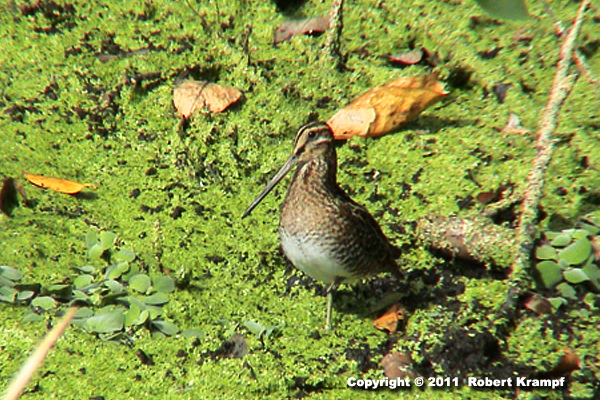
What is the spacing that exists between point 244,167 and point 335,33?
1043 mm

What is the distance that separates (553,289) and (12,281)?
2.26 metres

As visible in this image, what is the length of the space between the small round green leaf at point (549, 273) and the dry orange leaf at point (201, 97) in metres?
1.82

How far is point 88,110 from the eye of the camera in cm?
413

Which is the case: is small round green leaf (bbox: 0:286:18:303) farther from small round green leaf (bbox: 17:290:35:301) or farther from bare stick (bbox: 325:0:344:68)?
bare stick (bbox: 325:0:344:68)

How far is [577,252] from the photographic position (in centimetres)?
332

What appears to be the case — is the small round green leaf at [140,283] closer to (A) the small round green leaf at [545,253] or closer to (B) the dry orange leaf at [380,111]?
(B) the dry orange leaf at [380,111]

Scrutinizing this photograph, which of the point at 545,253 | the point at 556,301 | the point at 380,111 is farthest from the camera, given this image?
the point at 380,111

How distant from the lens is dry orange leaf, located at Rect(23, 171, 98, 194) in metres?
3.65

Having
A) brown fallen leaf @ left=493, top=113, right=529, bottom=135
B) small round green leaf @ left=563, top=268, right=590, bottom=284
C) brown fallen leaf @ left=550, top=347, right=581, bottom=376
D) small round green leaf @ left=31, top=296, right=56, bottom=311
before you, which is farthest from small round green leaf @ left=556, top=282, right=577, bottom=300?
small round green leaf @ left=31, top=296, right=56, bottom=311

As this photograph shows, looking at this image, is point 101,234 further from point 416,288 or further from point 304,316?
point 416,288

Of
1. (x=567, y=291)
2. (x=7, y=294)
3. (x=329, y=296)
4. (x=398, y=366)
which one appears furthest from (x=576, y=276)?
(x=7, y=294)

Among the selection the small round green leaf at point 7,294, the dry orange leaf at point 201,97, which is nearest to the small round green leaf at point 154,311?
the small round green leaf at point 7,294

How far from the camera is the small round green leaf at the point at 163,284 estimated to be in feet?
10.6

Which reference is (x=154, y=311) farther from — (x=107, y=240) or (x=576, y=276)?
(x=576, y=276)
